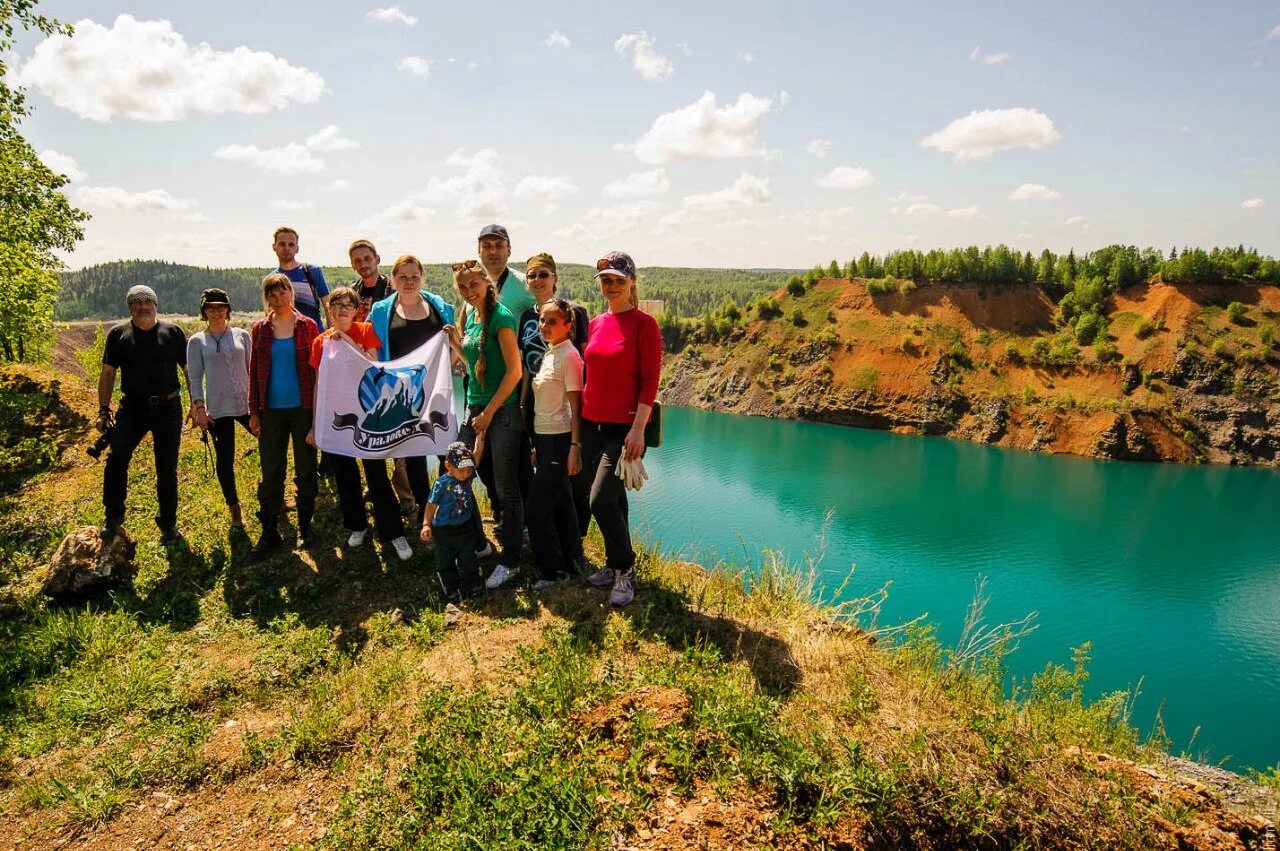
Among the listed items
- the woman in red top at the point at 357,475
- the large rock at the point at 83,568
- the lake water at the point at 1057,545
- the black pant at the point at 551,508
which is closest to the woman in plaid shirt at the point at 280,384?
the woman in red top at the point at 357,475

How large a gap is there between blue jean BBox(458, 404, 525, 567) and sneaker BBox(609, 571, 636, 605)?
82 centimetres

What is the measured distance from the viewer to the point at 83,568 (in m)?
4.46

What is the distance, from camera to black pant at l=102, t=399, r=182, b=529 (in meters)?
4.89

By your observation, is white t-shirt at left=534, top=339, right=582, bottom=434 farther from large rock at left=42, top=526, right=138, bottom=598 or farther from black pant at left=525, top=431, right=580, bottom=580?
large rock at left=42, top=526, right=138, bottom=598

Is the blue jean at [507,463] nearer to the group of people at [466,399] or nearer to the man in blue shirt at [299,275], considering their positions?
the group of people at [466,399]

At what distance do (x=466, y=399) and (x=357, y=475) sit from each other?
53.9 inches

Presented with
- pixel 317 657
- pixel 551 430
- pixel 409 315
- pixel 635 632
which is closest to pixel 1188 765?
pixel 635 632

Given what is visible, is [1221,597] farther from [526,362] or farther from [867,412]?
[867,412]

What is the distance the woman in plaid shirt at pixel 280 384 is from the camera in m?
4.67

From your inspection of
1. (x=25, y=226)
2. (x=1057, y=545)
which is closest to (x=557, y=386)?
(x=25, y=226)

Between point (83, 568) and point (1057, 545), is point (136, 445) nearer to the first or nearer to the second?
point (83, 568)

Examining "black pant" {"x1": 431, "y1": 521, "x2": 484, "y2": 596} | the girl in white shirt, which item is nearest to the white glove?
the girl in white shirt

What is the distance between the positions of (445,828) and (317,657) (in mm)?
1828

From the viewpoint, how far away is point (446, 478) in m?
4.19
